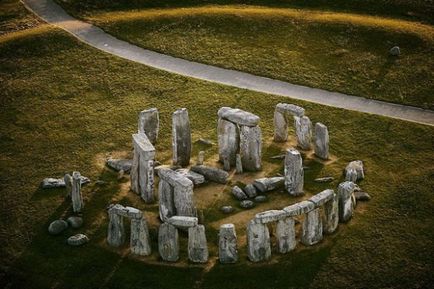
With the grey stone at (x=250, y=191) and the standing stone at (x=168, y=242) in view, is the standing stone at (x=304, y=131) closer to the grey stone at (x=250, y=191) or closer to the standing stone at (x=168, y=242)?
the grey stone at (x=250, y=191)

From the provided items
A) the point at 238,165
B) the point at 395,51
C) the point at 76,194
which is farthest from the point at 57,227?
the point at 395,51

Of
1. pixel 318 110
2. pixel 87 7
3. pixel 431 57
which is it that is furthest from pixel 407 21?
pixel 87 7

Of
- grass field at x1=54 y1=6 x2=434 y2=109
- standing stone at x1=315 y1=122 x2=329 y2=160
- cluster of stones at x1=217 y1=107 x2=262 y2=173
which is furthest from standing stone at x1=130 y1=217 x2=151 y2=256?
grass field at x1=54 y1=6 x2=434 y2=109

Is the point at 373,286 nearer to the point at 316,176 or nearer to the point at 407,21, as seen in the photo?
the point at 316,176

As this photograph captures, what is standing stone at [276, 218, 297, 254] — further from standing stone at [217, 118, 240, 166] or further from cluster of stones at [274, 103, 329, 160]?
cluster of stones at [274, 103, 329, 160]

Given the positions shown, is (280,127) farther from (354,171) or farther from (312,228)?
(312,228)

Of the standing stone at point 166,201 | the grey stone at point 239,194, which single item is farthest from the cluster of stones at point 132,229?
the grey stone at point 239,194
